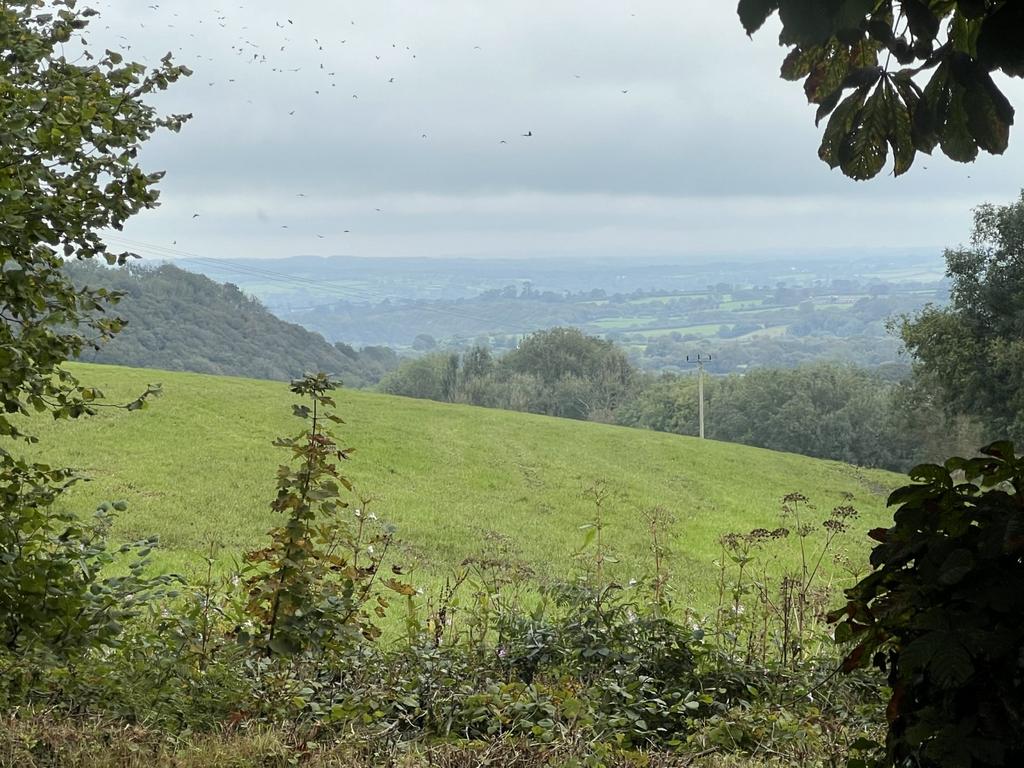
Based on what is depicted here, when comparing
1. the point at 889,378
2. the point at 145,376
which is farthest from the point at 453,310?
the point at 145,376

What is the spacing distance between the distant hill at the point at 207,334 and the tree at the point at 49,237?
1797 inches

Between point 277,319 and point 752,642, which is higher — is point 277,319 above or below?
above

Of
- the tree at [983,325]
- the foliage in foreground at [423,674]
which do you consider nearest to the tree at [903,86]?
the foliage in foreground at [423,674]

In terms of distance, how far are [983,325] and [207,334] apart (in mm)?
51146

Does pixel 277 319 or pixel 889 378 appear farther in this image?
pixel 277 319

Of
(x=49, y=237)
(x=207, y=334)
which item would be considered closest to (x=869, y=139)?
(x=49, y=237)

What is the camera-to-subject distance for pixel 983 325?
27.3 m

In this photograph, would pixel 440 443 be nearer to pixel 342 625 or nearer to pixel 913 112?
pixel 342 625

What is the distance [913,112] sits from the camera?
1.96 meters

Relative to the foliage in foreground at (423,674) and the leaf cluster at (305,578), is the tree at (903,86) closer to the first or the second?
the foliage in foreground at (423,674)

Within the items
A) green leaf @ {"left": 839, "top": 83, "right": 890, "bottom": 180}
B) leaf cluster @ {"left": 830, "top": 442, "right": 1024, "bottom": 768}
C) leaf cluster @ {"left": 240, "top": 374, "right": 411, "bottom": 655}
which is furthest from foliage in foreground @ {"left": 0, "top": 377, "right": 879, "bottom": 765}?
green leaf @ {"left": 839, "top": 83, "right": 890, "bottom": 180}

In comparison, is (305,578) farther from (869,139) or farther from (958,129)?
(958,129)

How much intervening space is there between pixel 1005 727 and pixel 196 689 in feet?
10.9

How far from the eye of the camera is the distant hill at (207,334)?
5338cm
